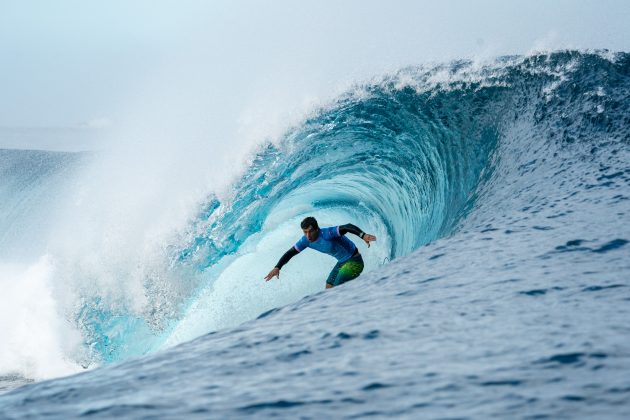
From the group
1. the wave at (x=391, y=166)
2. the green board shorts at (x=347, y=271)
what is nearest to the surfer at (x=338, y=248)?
the green board shorts at (x=347, y=271)

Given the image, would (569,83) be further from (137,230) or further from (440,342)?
(137,230)

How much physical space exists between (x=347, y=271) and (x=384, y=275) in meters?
2.48

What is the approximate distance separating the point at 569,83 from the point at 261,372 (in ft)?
16.9

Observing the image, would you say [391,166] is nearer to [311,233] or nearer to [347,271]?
[347,271]

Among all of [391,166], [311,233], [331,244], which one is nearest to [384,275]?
[311,233]

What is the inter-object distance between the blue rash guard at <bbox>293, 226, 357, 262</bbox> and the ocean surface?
2.99 feet

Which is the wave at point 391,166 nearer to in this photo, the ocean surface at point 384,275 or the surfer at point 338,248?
the ocean surface at point 384,275

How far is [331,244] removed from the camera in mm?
6059

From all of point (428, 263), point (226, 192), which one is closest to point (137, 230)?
point (226, 192)

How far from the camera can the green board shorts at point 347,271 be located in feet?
20.0

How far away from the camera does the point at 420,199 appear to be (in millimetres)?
7832

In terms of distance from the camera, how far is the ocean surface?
1993mm

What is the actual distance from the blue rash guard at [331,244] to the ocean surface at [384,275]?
2.99 ft

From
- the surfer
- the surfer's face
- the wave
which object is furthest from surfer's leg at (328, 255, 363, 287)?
the wave
